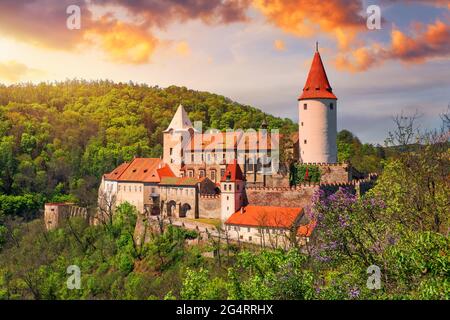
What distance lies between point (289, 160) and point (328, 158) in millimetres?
3249

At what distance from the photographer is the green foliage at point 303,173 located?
4256 cm

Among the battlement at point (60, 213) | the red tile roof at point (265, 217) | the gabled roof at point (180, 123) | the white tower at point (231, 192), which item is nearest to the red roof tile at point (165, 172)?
the gabled roof at point (180, 123)

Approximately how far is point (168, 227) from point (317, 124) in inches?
548

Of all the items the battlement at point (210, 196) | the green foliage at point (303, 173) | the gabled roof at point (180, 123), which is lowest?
the battlement at point (210, 196)

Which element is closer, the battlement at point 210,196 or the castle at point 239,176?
the castle at point 239,176

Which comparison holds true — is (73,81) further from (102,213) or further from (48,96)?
(102,213)

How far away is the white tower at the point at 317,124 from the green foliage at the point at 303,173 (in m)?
1.29

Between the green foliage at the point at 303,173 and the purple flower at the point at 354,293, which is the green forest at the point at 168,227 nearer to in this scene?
the purple flower at the point at 354,293

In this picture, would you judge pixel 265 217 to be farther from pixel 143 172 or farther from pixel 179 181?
pixel 143 172

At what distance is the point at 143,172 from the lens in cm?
4741

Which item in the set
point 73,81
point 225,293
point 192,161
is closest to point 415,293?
point 225,293

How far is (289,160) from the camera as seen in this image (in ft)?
142

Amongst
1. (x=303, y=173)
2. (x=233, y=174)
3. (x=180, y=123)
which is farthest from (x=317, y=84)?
(x=180, y=123)

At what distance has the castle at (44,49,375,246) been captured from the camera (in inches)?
1533
